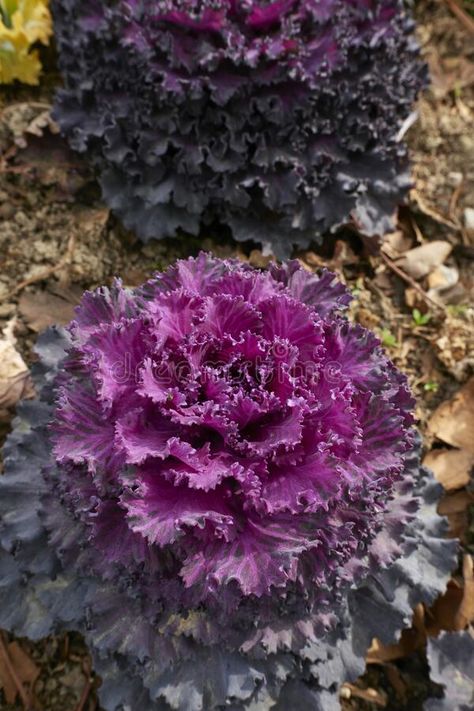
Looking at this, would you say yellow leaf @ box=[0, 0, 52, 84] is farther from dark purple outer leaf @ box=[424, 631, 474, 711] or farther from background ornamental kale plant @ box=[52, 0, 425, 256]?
dark purple outer leaf @ box=[424, 631, 474, 711]

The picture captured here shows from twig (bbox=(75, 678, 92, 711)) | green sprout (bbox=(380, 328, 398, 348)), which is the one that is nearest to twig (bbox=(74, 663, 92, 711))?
twig (bbox=(75, 678, 92, 711))

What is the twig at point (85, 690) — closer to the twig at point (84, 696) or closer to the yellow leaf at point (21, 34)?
the twig at point (84, 696)

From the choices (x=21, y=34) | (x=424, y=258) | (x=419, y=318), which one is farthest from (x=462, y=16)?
(x=21, y=34)

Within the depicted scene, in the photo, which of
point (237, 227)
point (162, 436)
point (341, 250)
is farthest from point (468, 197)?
point (162, 436)

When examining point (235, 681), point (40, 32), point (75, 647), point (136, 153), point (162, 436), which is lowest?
point (75, 647)

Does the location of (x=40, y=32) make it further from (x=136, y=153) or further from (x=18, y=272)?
(x=18, y=272)

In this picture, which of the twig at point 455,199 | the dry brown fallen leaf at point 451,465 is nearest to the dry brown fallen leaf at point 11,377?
the dry brown fallen leaf at point 451,465

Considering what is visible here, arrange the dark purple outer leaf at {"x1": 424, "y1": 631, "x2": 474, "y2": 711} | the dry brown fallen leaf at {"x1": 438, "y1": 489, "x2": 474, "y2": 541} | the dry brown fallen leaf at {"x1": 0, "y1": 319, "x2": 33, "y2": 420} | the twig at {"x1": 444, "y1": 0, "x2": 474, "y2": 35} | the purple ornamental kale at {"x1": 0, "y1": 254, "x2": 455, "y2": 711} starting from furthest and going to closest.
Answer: the twig at {"x1": 444, "y1": 0, "x2": 474, "y2": 35}, the dry brown fallen leaf at {"x1": 438, "y1": 489, "x2": 474, "y2": 541}, the dry brown fallen leaf at {"x1": 0, "y1": 319, "x2": 33, "y2": 420}, the dark purple outer leaf at {"x1": 424, "y1": 631, "x2": 474, "y2": 711}, the purple ornamental kale at {"x1": 0, "y1": 254, "x2": 455, "y2": 711}
